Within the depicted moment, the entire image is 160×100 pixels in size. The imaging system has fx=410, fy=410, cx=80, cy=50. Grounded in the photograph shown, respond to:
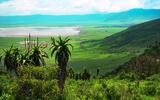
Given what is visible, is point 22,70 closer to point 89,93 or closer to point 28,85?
point 28,85

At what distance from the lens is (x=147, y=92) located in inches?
5315

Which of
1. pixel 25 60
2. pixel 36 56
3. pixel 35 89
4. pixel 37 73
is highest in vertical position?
pixel 36 56

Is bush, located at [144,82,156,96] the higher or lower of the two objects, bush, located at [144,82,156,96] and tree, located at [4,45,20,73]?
the lower

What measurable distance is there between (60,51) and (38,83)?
21.3 meters

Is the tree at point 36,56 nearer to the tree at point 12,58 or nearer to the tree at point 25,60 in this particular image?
the tree at point 25,60

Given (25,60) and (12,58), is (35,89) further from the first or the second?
(12,58)

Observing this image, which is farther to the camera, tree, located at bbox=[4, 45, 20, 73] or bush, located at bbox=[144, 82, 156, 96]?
bush, located at bbox=[144, 82, 156, 96]

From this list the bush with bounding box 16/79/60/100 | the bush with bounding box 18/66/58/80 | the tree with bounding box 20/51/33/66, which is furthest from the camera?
the tree with bounding box 20/51/33/66

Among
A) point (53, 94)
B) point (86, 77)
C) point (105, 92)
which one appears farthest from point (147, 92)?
point (86, 77)

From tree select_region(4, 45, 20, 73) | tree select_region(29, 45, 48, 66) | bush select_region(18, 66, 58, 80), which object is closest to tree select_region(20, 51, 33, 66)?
tree select_region(29, 45, 48, 66)

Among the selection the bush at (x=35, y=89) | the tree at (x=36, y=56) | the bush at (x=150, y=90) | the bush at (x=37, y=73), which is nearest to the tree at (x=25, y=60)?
the tree at (x=36, y=56)

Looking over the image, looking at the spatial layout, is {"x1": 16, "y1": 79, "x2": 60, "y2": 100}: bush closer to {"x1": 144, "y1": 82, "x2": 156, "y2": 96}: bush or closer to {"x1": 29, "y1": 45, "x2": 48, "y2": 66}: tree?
{"x1": 29, "y1": 45, "x2": 48, "y2": 66}: tree

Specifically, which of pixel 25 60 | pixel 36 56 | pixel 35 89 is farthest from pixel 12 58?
pixel 35 89

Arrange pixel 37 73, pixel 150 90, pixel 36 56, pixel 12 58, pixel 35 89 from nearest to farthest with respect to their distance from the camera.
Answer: pixel 35 89 < pixel 37 73 < pixel 36 56 < pixel 12 58 < pixel 150 90
